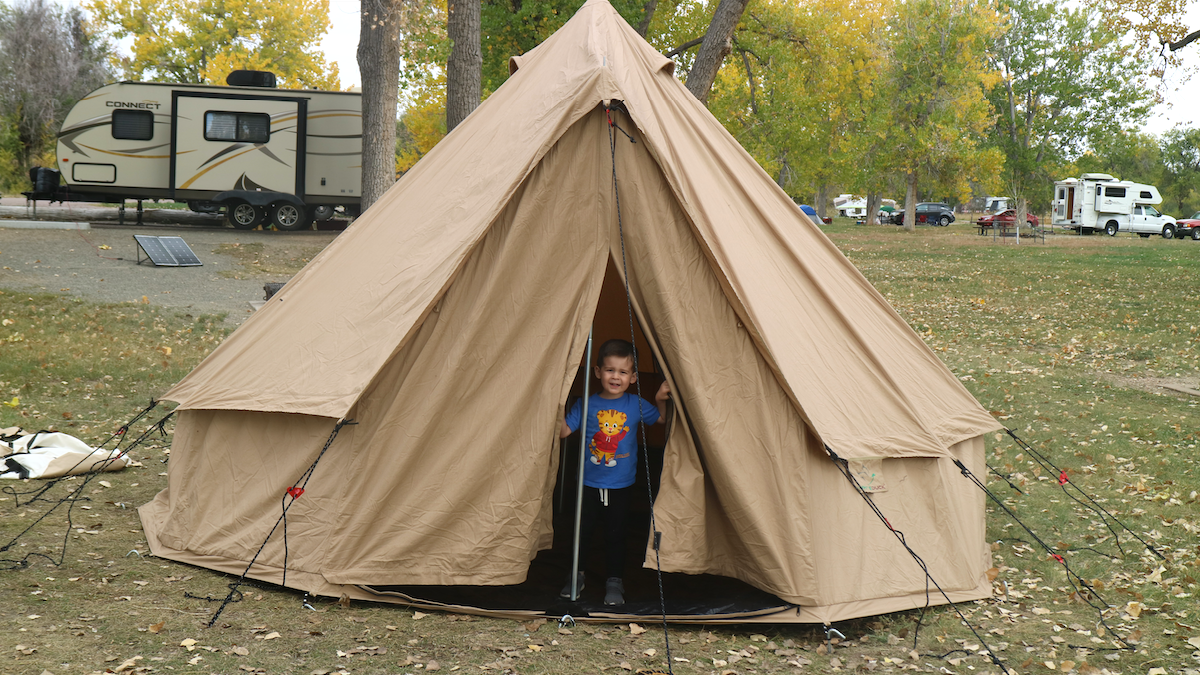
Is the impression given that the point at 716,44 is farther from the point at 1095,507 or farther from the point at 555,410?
the point at 555,410

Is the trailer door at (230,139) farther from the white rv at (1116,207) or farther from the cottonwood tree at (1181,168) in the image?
the cottonwood tree at (1181,168)

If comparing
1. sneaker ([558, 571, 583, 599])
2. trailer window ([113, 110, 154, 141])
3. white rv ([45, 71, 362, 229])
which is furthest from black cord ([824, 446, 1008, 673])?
trailer window ([113, 110, 154, 141])

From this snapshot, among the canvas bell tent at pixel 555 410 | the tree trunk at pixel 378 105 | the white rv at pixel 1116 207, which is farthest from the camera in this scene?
the white rv at pixel 1116 207

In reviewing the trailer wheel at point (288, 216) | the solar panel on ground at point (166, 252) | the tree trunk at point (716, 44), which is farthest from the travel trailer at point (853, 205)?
the solar panel on ground at point (166, 252)

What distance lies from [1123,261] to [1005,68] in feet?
79.5

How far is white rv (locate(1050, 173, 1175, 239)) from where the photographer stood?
122ft

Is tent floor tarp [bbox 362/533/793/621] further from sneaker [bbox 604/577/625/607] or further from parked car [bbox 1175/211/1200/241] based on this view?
parked car [bbox 1175/211/1200/241]

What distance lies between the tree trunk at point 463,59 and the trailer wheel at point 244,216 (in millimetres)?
11756

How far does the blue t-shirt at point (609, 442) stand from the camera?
14.5 feet

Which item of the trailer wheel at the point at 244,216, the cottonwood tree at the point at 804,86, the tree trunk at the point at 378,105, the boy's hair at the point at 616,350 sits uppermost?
the cottonwood tree at the point at 804,86

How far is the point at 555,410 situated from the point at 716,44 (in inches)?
388

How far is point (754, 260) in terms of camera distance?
14.8 feet

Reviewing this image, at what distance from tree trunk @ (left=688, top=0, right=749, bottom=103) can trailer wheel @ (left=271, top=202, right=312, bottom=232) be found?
38.2ft

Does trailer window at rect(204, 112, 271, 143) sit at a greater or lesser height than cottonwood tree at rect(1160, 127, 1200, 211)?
lesser
